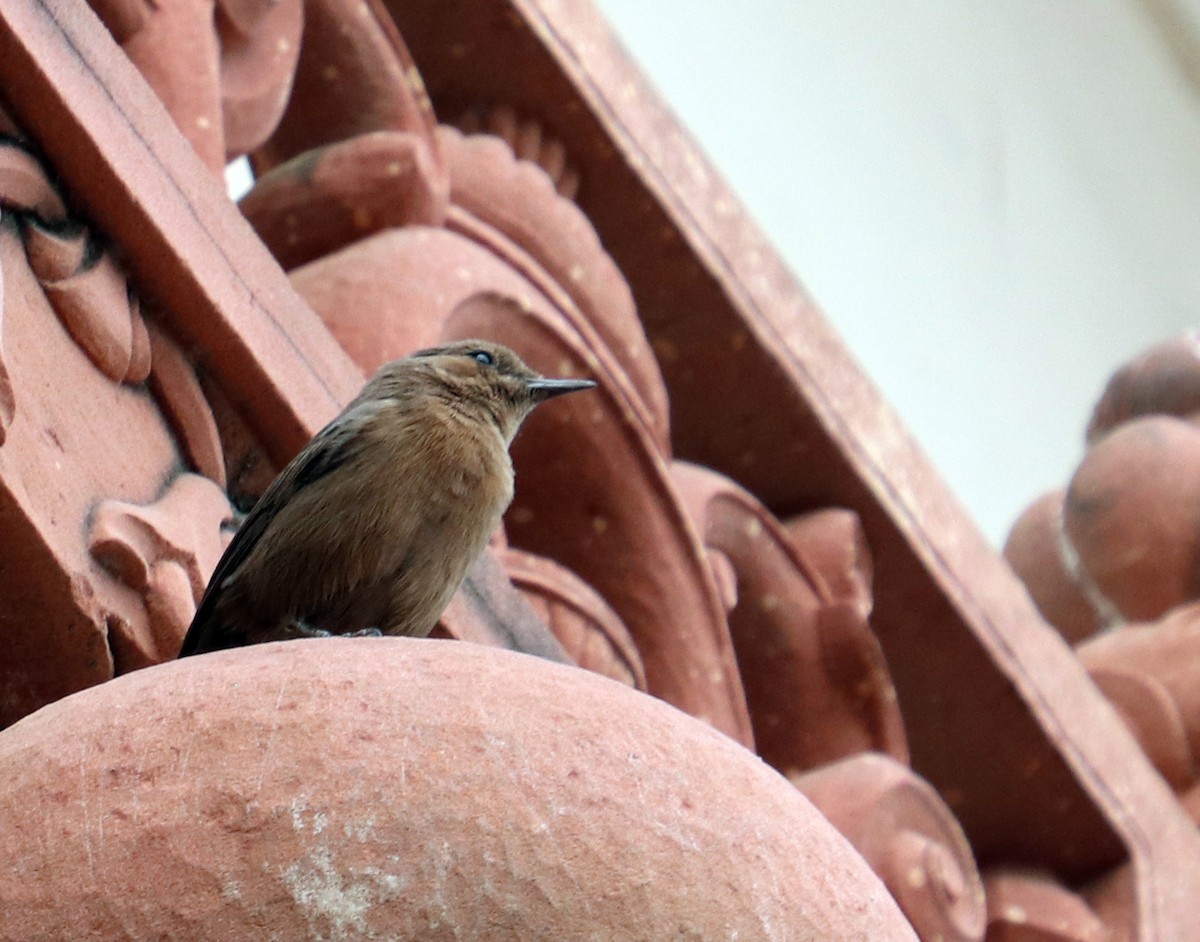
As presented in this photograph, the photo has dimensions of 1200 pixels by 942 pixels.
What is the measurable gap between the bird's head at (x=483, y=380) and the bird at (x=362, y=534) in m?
0.10

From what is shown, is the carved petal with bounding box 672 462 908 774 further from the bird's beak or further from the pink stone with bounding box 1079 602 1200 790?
the pink stone with bounding box 1079 602 1200 790

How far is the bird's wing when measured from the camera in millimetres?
2074

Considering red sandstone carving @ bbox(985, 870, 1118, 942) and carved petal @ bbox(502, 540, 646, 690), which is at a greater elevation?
carved petal @ bbox(502, 540, 646, 690)

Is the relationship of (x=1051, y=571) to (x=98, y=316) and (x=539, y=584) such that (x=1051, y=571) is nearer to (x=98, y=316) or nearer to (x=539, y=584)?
(x=539, y=584)

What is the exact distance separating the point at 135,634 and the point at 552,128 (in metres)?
1.62

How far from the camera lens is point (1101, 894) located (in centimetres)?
386

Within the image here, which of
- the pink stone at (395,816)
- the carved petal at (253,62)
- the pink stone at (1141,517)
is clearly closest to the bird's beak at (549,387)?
the carved petal at (253,62)

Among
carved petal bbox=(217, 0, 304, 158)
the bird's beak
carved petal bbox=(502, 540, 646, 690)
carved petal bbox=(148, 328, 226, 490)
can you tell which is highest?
carved petal bbox=(217, 0, 304, 158)

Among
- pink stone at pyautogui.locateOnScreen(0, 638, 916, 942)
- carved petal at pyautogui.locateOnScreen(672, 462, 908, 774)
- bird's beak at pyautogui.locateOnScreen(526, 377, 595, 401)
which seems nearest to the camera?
pink stone at pyautogui.locateOnScreen(0, 638, 916, 942)

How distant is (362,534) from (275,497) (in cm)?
10

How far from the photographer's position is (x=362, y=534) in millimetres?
2178

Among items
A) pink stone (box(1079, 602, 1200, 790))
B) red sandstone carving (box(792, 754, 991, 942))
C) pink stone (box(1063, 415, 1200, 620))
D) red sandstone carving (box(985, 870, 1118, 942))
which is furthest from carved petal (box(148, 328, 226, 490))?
pink stone (box(1063, 415, 1200, 620))

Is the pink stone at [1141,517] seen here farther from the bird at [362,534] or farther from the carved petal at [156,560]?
the carved petal at [156,560]

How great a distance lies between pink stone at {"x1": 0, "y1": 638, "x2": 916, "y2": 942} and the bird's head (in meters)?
0.87
